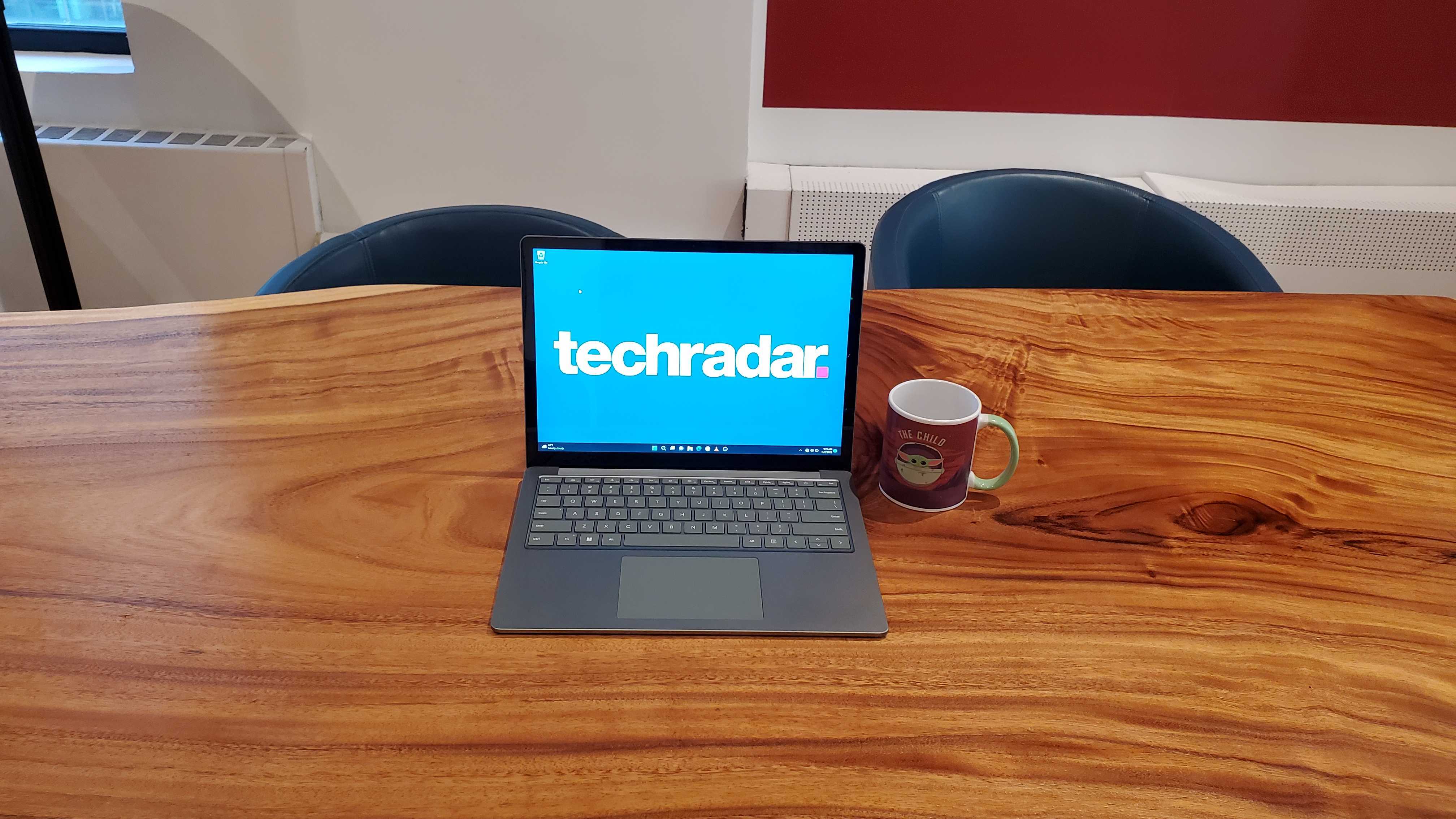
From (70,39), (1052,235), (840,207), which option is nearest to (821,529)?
(1052,235)

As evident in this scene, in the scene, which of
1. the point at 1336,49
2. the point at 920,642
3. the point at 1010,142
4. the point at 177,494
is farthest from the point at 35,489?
the point at 1336,49

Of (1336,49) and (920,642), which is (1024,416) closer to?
(920,642)

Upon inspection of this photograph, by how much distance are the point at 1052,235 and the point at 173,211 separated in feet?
7.47

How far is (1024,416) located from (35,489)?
0.99 metres

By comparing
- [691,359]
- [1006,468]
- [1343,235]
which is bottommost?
[1343,235]

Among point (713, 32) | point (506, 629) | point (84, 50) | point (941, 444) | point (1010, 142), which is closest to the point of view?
point (506, 629)

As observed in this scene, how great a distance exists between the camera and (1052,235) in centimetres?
182

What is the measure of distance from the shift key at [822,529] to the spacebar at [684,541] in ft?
0.19

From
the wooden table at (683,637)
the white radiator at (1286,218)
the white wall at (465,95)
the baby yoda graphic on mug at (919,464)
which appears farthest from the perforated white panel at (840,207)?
the baby yoda graphic on mug at (919,464)

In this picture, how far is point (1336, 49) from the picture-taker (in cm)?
290

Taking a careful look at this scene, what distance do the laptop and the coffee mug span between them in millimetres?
46

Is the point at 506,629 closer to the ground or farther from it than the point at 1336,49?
closer to the ground

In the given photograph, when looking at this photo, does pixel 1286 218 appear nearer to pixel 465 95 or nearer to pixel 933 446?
pixel 465 95

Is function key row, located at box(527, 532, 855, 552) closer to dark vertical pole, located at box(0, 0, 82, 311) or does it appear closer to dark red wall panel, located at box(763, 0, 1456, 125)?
dark vertical pole, located at box(0, 0, 82, 311)
